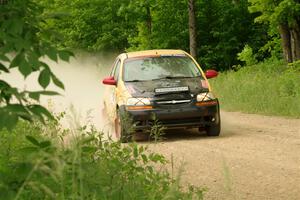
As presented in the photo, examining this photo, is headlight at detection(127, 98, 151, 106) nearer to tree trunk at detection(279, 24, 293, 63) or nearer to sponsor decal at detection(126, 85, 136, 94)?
sponsor decal at detection(126, 85, 136, 94)

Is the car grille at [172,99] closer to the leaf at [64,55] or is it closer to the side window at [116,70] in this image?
the side window at [116,70]

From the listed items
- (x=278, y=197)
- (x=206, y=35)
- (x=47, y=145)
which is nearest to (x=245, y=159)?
(x=278, y=197)

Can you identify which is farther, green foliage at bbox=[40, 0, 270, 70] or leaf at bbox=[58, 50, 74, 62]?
green foliage at bbox=[40, 0, 270, 70]

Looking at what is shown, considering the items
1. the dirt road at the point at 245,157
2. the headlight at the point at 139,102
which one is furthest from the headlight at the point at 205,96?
the headlight at the point at 139,102

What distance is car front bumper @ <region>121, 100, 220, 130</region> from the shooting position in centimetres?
1334

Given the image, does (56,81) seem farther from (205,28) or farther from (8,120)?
(205,28)

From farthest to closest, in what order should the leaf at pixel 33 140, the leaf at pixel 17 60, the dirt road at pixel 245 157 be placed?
the dirt road at pixel 245 157, the leaf at pixel 33 140, the leaf at pixel 17 60

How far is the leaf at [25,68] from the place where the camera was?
12.5ft

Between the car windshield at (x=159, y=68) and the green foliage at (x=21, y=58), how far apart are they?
9734mm

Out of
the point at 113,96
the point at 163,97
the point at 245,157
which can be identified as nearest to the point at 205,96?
the point at 163,97

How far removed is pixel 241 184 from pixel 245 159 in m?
1.98

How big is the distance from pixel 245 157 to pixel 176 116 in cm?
271

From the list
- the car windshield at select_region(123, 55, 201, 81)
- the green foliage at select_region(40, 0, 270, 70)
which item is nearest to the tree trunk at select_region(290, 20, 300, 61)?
the green foliage at select_region(40, 0, 270, 70)

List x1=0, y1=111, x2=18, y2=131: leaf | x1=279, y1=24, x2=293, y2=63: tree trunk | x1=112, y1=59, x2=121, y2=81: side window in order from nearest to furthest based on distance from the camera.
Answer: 1. x1=0, y1=111, x2=18, y2=131: leaf
2. x1=112, y1=59, x2=121, y2=81: side window
3. x1=279, y1=24, x2=293, y2=63: tree trunk
